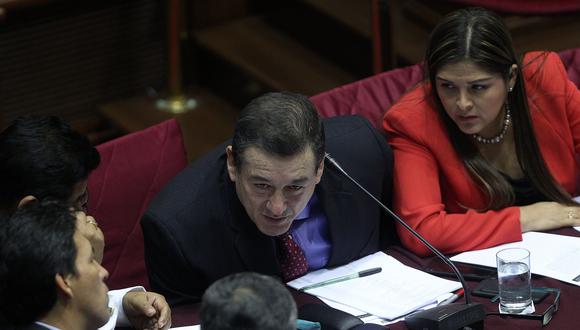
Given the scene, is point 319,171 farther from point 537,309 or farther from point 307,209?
point 537,309

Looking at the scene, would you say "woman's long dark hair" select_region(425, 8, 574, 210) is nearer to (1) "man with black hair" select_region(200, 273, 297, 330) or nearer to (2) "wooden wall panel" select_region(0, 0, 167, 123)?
(1) "man with black hair" select_region(200, 273, 297, 330)

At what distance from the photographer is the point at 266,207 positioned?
2750mm

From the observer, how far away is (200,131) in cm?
471

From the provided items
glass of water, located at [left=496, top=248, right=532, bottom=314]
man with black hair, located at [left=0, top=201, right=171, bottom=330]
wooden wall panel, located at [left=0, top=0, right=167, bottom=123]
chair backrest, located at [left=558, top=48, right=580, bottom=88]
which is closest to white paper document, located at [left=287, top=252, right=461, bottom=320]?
glass of water, located at [left=496, top=248, right=532, bottom=314]

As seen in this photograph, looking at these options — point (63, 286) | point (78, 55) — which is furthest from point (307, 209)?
point (78, 55)

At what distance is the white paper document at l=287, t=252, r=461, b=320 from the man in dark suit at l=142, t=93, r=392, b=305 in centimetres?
4

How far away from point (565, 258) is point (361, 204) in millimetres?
519

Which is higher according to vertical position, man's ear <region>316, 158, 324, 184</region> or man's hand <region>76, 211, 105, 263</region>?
man's hand <region>76, 211, 105, 263</region>

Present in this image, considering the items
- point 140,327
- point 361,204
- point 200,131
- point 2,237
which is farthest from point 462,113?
point 200,131

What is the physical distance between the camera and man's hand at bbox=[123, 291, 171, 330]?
2.63 meters

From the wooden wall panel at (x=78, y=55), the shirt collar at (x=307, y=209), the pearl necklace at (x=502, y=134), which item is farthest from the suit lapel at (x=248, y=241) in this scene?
the wooden wall panel at (x=78, y=55)

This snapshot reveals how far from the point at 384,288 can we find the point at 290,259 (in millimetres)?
236

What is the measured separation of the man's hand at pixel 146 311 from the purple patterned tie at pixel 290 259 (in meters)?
0.35

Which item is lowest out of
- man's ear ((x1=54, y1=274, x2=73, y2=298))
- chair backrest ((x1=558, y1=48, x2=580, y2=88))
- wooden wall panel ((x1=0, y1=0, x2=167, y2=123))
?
wooden wall panel ((x1=0, y1=0, x2=167, y2=123))
